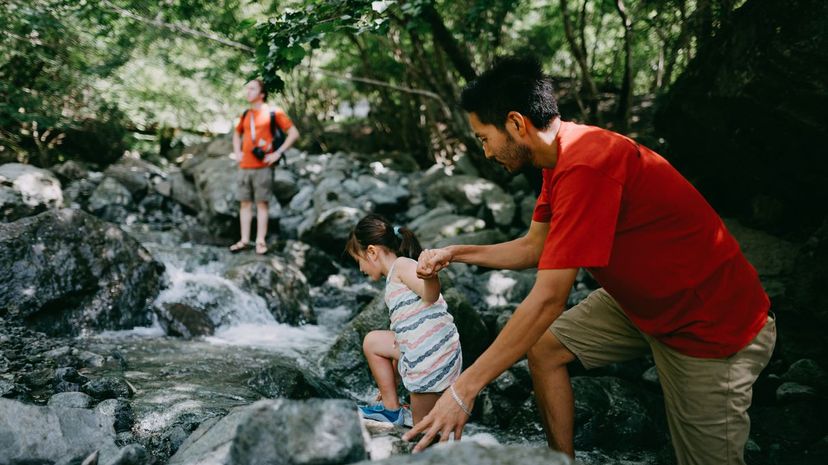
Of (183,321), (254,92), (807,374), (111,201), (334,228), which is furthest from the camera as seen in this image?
(111,201)

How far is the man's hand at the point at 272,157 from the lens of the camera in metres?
8.04

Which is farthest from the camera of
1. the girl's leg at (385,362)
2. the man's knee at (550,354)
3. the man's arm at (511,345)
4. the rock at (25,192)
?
the rock at (25,192)

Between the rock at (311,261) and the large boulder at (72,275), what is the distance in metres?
2.18

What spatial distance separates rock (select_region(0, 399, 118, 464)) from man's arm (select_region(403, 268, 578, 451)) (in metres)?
1.37

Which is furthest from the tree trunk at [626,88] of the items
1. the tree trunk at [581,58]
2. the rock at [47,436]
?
the rock at [47,436]

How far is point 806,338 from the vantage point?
4230 millimetres

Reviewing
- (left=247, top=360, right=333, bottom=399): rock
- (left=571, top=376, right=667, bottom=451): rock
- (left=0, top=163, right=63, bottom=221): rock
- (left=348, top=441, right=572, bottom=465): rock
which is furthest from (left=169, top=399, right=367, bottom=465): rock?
(left=0, top=163, right=63, bottom=221): rock

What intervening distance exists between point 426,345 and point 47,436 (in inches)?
71.8

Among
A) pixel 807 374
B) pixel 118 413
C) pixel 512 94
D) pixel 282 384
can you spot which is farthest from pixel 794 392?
pixel 118 413

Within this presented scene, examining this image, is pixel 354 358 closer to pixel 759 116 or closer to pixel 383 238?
pixel 383 238

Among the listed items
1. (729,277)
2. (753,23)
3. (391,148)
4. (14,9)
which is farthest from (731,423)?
(391,148)

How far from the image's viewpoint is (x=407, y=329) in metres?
3.22

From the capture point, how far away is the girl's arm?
3.07m

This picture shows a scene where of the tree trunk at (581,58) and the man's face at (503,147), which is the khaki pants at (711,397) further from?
the tree trunk at (581,58)
